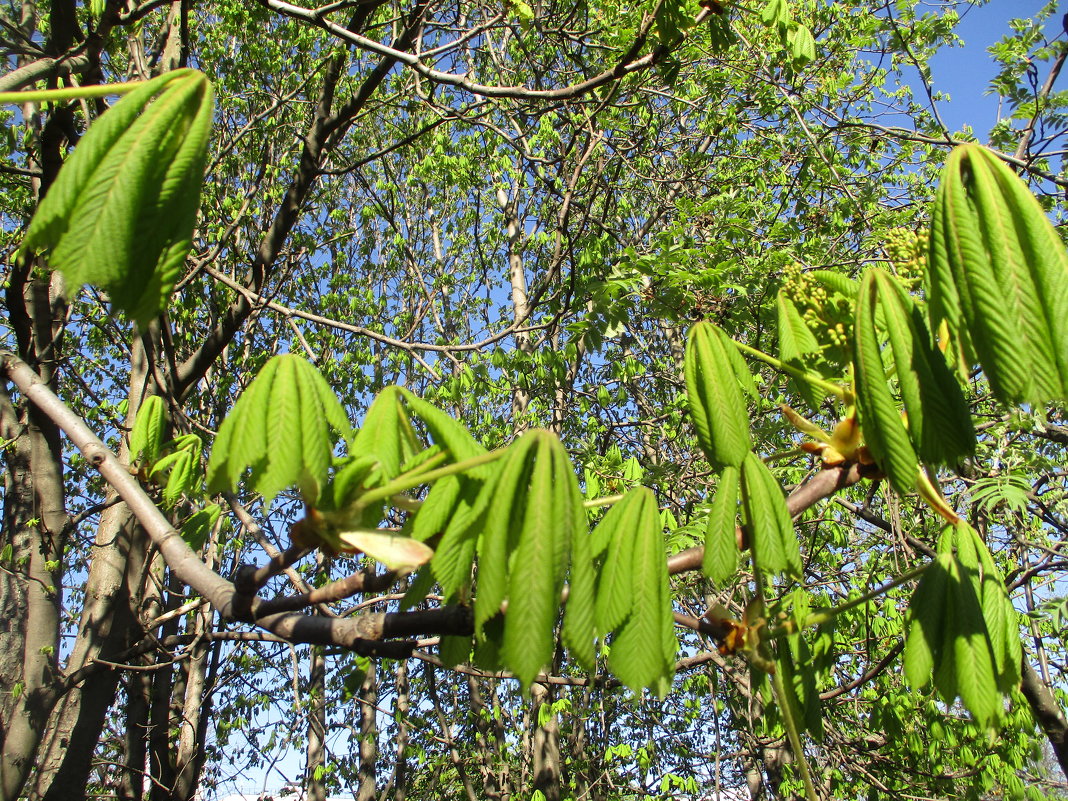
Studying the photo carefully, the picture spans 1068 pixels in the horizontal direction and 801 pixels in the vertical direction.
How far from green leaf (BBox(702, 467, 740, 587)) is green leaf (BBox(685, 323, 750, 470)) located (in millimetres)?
33

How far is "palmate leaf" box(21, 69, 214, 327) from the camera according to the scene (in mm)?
694

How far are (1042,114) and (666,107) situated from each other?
5.33 m

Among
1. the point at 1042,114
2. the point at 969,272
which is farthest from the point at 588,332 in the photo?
the point at 969,272

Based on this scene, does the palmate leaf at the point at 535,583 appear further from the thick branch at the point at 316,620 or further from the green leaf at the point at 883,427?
→ the green leaf at the point at 883,427

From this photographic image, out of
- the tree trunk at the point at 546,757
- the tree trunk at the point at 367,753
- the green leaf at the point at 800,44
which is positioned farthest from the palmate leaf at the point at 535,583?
the tree trunk at the point at 367,753

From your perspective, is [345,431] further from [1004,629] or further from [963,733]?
[963,733]

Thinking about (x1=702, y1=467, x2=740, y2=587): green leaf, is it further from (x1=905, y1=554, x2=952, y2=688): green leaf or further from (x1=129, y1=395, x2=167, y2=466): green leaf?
(x1=129, y1=395, x2=167, y2=466): green leaf

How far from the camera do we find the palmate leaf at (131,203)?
69cm

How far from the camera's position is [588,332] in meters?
4.17

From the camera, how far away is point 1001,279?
2.55ft

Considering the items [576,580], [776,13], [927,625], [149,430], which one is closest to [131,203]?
[576,580]

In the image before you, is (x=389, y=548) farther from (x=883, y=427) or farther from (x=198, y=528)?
(x=198, y=528)

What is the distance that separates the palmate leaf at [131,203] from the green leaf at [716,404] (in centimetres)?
71

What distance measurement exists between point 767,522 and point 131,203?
881 millimetres
